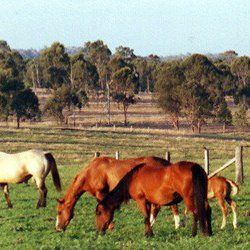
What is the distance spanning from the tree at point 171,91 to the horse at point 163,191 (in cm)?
7026

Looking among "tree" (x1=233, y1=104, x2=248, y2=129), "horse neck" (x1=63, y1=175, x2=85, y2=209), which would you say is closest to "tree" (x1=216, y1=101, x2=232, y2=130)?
"tree" (x1=233, y1=104, x2=248, y2=129)

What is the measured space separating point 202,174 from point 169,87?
73451mm

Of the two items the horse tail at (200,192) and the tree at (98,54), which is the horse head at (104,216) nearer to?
the horse tail at (200,192)

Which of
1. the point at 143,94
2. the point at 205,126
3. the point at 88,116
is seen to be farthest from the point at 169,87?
the point at 143,94

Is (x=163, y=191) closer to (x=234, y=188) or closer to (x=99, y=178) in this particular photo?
(x=99, y=178)

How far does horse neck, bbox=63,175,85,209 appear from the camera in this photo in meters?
13.4

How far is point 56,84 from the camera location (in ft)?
356

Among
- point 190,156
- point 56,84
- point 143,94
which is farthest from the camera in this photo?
point 143,94

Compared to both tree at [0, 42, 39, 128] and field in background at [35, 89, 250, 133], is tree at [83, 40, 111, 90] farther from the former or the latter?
tree at [0, 42, 39, 128]

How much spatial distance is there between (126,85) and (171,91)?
12.5 m

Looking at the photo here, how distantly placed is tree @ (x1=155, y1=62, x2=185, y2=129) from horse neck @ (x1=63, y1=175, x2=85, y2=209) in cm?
6901

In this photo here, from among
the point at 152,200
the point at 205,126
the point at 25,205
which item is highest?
the point at 152,200

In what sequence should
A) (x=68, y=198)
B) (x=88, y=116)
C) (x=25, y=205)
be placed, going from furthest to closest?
(x=88, y=116) < (x=25, y=205) < (x=68, y=198)

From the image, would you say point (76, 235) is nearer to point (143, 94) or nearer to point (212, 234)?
point (212, 234)
